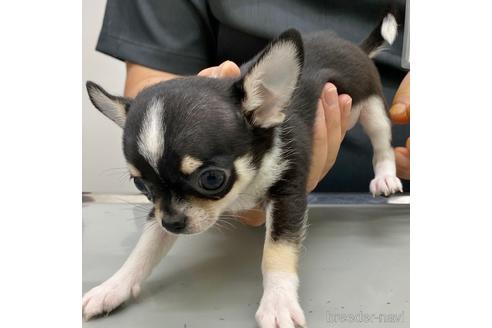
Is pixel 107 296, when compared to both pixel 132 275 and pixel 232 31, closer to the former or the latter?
pixel 132 275

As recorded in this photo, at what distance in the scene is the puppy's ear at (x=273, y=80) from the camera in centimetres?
102

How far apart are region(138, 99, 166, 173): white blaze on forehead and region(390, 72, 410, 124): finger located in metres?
0.90

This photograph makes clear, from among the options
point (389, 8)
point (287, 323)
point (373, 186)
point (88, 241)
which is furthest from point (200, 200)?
point (389, 8)

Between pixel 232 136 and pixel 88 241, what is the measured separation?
0.63m

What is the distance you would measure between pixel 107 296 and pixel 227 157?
0.49m

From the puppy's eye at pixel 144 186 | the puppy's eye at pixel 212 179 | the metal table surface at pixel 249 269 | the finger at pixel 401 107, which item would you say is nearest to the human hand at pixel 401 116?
the finger at pixel 401 107

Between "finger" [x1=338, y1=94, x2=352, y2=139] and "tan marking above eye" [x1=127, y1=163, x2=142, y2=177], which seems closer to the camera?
"tan marking above eye" [x1=127, y1=163, x2=142, y2=177]

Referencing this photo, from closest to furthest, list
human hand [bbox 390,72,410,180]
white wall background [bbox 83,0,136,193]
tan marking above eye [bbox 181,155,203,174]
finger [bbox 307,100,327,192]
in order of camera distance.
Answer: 1. tan marking above eye [bbox 181,155,203,174]
2. white wall background [bbox 83,0,136,193]
3. finger [bbox 307,100,327,192]
4. human hand [bbox 390,72,410,180]

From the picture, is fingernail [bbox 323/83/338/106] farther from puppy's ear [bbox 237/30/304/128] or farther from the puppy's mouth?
the puppy's mouth

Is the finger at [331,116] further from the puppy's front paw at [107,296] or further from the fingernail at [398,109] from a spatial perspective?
the puppy's front paw at [107,296]

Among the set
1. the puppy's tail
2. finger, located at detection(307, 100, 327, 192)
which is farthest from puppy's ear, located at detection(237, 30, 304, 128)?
the puppy's tail

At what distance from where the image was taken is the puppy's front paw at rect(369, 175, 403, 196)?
5.15 feet
